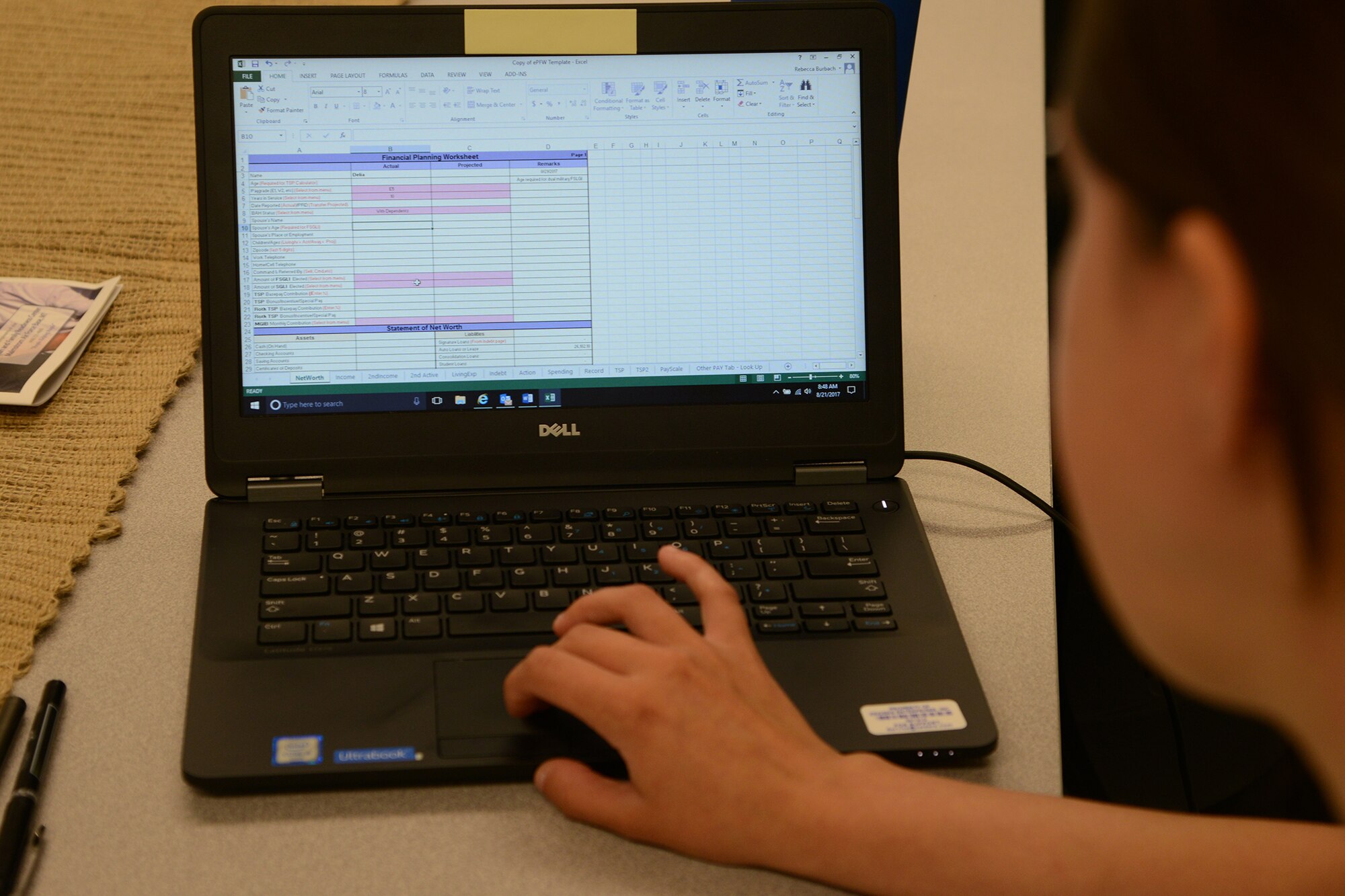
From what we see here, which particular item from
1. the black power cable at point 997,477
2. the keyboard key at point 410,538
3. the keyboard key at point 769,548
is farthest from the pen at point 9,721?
the black power cable at point 997,477

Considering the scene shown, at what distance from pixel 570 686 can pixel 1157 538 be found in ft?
0.96

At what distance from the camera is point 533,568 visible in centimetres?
71

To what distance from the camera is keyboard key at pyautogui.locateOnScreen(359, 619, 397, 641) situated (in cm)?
66

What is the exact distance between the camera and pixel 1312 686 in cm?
42

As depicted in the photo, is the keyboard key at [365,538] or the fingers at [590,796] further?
the keyboard key at [365,538]

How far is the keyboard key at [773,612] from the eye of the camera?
686 mm

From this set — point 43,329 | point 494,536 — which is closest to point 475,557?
point 494,536

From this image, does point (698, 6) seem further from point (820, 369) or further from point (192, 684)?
point (192, 684)

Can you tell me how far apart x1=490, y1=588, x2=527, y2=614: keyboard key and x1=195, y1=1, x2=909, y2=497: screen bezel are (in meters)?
0.12

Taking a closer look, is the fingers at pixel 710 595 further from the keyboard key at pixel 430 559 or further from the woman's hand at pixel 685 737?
the keyboard key at pixel 430 559

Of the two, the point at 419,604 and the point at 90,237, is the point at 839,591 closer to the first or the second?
the point at 419,604

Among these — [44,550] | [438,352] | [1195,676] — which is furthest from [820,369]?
[44,550]

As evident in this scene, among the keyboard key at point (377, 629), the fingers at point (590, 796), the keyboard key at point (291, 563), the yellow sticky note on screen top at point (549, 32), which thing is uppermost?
the yellow sticky note on screen top at point (549, 32)

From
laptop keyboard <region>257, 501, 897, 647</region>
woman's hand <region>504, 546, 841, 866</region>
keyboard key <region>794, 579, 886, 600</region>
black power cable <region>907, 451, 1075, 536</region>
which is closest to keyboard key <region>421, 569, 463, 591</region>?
laptop keyboard <region>257, 501, 897, 647</region>
